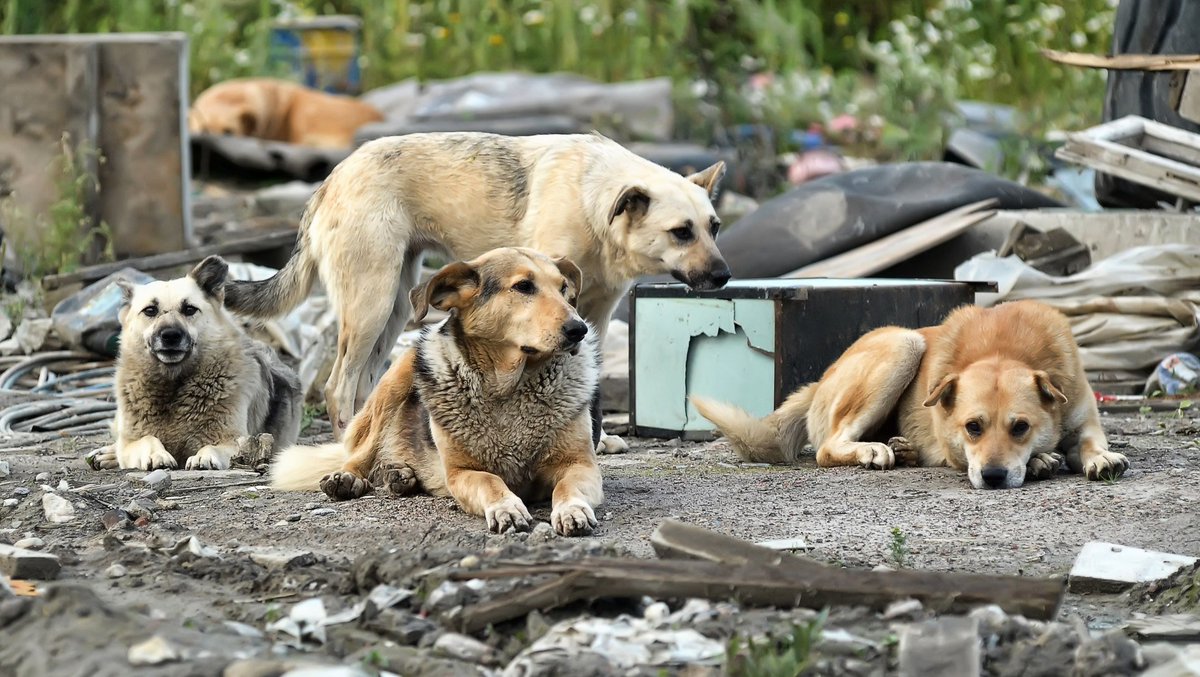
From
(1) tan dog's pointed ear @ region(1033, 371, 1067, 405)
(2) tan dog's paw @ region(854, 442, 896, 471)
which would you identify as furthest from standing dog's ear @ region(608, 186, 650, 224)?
(1) tan dog's pointed ear @ region(1033, 371, 1067, 405)

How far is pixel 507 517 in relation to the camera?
458 cm

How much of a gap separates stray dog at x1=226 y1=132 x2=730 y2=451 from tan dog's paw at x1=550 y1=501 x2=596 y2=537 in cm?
222

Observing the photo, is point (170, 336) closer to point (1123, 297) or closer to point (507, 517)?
point (507, 517)

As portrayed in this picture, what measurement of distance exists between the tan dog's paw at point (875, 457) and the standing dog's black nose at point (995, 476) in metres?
0.65

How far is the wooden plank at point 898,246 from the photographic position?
8758mm

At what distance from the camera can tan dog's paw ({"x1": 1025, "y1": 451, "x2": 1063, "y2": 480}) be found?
557 centimetres

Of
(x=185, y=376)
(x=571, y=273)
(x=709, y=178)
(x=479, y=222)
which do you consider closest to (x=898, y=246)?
(x=709, y=178)

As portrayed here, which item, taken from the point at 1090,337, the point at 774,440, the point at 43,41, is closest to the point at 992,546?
the point at 774,440

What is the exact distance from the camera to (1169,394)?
24.9 ft

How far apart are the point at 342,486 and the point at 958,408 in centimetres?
238

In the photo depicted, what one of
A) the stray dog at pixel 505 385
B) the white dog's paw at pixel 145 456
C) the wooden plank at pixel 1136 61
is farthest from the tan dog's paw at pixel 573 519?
the wooden plank at pixel 1136 61

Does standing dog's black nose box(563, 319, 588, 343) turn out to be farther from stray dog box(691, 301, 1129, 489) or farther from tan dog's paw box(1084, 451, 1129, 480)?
tan dog's paw box(1084, 451, 1129, 480)

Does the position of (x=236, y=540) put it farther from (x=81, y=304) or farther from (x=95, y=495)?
(x=81, y=304)

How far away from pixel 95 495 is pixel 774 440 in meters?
2.82
